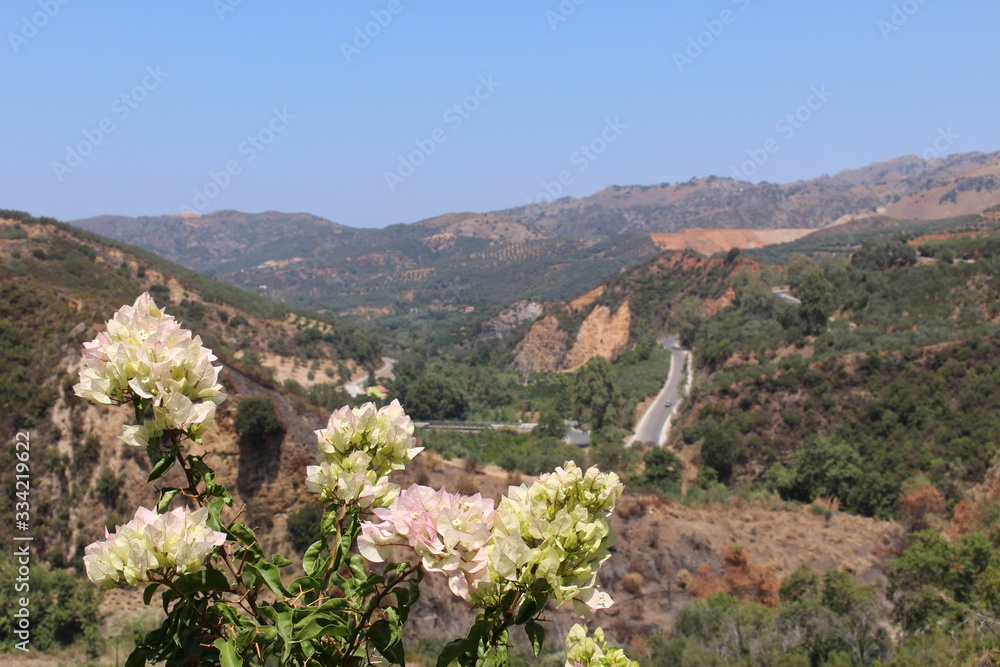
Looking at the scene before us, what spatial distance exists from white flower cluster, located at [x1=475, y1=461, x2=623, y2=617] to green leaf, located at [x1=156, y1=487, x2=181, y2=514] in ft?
2.91

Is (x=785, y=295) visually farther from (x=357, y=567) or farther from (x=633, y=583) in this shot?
(x=357, y=567)

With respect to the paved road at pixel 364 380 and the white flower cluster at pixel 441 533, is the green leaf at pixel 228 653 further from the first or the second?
the paved road at pixel 364 380

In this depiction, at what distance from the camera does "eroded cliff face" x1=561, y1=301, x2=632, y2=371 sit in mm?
74750

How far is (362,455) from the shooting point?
188cm

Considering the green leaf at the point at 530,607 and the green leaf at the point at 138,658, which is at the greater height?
the green leaf at the point at 138,658

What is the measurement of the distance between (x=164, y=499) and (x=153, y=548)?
0.21m

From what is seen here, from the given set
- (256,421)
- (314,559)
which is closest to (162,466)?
(314,559)

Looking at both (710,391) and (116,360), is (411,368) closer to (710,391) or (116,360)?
(710,391)

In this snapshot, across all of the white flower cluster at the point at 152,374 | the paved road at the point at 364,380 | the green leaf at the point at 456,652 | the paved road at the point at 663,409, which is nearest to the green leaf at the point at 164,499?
the white flower cluster at the point at 152,374

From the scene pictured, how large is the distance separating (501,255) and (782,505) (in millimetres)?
164508

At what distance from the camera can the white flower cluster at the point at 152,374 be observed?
1680 millimetres

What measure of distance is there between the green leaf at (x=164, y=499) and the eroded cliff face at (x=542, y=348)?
2961 inches

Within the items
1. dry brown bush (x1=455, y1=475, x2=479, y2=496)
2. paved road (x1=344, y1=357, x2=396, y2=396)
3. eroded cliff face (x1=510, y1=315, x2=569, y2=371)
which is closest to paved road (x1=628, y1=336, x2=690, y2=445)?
eroded cliff face (x1=510, y1=315, x2=569, y2=371)

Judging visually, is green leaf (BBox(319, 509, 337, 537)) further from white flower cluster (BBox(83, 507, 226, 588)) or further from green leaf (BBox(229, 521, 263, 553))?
white flower cluster (BBox(83, 507, 226, 588))
